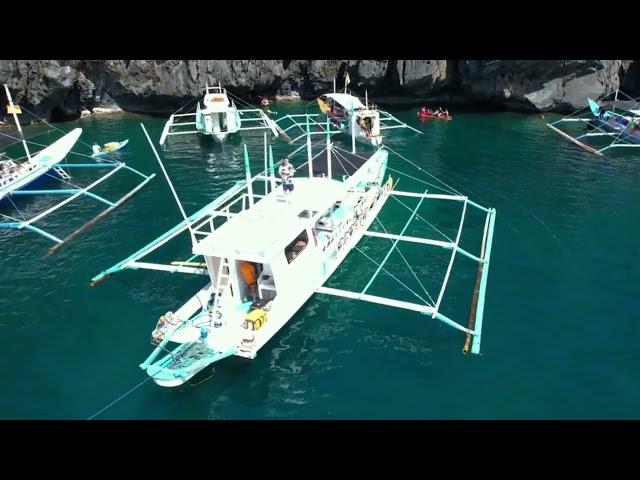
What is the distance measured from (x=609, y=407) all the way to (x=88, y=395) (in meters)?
20.9

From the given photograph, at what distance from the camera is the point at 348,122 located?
5544cm

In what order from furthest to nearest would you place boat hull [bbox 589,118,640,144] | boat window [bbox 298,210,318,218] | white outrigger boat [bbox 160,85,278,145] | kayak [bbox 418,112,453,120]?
kayak [bbox 418,112,453,120], white outrigger boat [bbox 160,85,278,145], boat hull [bbox 589,118,640,144], boat window [bbox 298,210,318,218]

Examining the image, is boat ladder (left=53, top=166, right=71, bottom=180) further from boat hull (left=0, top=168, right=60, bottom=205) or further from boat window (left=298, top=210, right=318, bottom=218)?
boat window (left=298, top=210, right=318, bottom=218)

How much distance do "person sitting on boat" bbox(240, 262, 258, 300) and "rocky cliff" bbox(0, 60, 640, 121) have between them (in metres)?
51.1

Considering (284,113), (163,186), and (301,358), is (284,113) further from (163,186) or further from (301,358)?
(301,358)

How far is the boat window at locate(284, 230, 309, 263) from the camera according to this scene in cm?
2372

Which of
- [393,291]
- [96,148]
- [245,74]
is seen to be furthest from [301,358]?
[245,74]

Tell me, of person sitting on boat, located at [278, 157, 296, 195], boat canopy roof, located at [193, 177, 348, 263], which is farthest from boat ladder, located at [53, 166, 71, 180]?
person sitting on boat, located at [278, 157, 296, 195]

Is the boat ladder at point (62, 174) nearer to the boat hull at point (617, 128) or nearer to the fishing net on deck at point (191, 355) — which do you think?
the fishing net on deck at point (191, 355)

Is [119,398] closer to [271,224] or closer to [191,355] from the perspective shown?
[191,355]

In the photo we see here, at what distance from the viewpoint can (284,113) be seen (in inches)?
2685

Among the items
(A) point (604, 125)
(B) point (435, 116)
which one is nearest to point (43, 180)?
(B) point (435, 116)

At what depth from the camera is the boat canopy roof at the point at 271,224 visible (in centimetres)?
2153

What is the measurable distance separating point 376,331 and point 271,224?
7.18m
